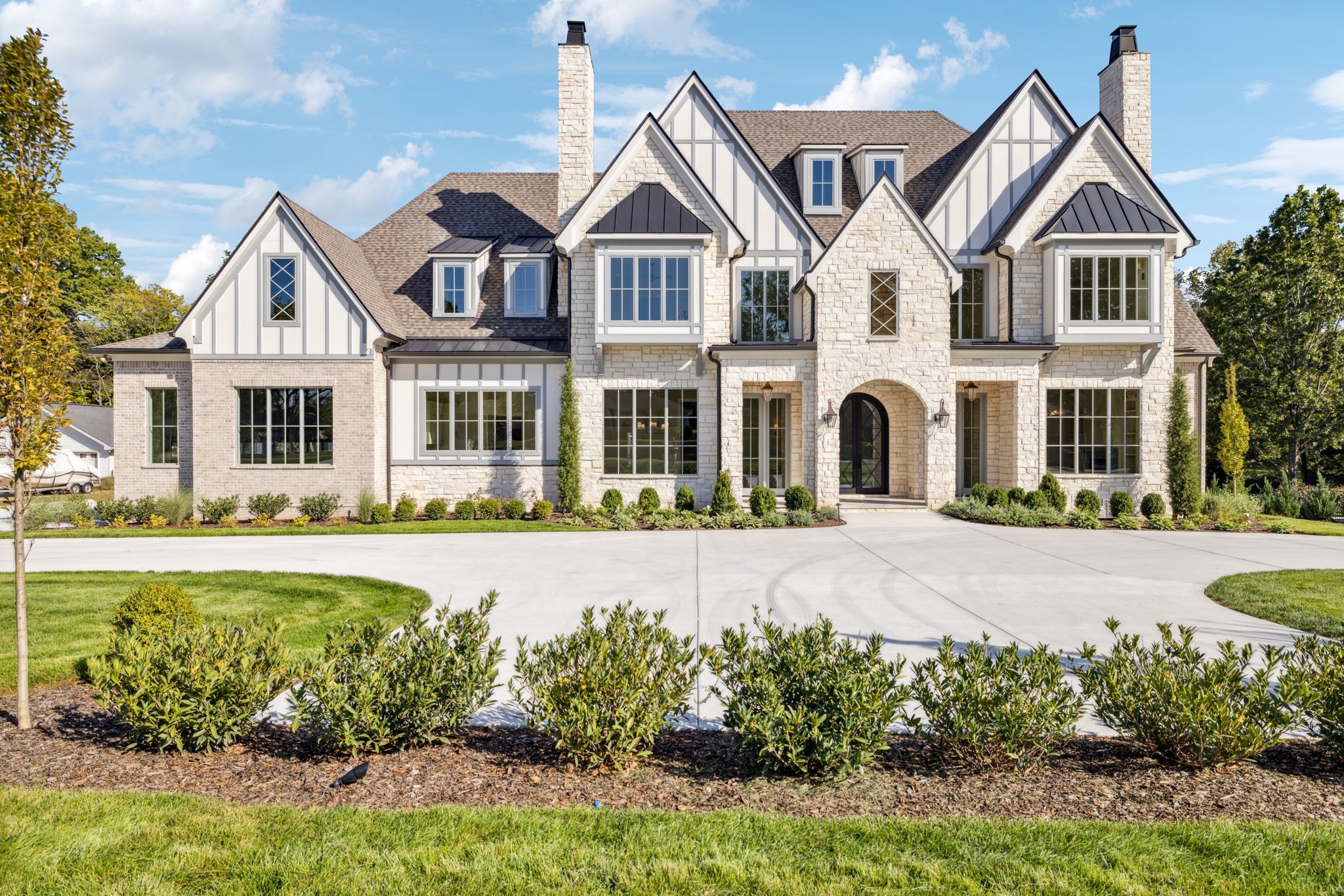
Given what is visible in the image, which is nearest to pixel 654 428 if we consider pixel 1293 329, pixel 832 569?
pixel 832 569

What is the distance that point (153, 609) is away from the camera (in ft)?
21.0

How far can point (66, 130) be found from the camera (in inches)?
210

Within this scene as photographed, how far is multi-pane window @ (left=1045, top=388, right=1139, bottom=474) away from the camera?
63.1 feet

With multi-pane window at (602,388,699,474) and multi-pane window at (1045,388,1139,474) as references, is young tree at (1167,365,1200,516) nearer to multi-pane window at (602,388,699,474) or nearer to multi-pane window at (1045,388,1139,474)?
multi-pane window at (1045,388,1139,474)

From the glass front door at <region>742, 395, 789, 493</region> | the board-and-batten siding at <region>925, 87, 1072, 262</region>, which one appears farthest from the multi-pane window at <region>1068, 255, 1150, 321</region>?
the glass front door at <region>742, 395, 789, 493</region>

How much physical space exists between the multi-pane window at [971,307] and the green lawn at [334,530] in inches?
460

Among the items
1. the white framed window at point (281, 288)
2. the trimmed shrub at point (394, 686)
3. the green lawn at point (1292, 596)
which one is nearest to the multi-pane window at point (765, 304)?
the white framed window at point (281, 288)

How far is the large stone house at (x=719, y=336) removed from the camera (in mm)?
18219

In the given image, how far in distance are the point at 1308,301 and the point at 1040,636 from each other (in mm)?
27142

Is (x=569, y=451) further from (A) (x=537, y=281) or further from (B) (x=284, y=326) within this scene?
(B) (x=284, y=326)

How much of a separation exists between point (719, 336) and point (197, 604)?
45.2ft

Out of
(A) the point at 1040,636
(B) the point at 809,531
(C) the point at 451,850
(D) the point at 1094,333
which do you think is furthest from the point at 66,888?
(D) the point at 1094,333

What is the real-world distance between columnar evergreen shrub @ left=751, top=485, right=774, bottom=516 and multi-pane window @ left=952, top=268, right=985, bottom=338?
7368mm

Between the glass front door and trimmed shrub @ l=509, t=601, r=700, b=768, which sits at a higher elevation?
the glass front door
